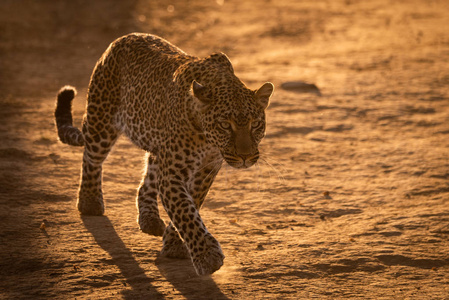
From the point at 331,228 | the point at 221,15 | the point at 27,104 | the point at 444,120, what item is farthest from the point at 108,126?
the point at 221,15

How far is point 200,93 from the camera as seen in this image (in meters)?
6.51

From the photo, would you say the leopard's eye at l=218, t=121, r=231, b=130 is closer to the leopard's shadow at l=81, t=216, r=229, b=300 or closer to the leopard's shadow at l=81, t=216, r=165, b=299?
the leopard's shadow at l=81, t=216, r=229, b=300

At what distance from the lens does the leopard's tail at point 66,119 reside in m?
8.43

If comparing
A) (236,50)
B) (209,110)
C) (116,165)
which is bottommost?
(116,165)

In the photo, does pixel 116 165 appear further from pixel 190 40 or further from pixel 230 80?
pixel 190 40

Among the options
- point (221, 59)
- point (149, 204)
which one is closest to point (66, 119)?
point (149, 204)

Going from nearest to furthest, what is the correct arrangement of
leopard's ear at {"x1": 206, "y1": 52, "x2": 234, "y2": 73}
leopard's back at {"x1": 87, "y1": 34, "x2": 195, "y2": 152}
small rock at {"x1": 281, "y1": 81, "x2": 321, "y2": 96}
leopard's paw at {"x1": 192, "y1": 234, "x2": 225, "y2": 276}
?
leopard's paw at {"x1": 192, "y1": 234, "x2": 225, "y2": 276} → leopard's ear at {"x1": 206, "y1": 52, "x2": 234, "y2": 73} → leopard's back at {"x1": 87, "y1": 34, "x2": 195, "y2": 152} → small rock at {"x1": 281, "y1": 81, "x2": 321, "y2": 96}

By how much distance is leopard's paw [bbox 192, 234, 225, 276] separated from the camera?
6.31m

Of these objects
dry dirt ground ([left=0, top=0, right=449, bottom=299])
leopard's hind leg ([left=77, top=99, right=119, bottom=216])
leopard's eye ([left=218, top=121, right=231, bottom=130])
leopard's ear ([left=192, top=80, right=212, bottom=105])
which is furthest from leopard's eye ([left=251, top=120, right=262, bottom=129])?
leopard's hind leg ([left=77, top=99, right=119, bottom=216])

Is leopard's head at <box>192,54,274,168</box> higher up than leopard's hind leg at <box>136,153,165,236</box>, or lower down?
higher up

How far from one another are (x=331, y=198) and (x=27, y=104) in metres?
5.76

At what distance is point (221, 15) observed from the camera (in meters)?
21.2

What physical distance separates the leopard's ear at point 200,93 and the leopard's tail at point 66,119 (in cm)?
230

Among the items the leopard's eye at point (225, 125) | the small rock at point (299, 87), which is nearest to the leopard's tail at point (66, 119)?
the leopard's eye at point (225, 125)
